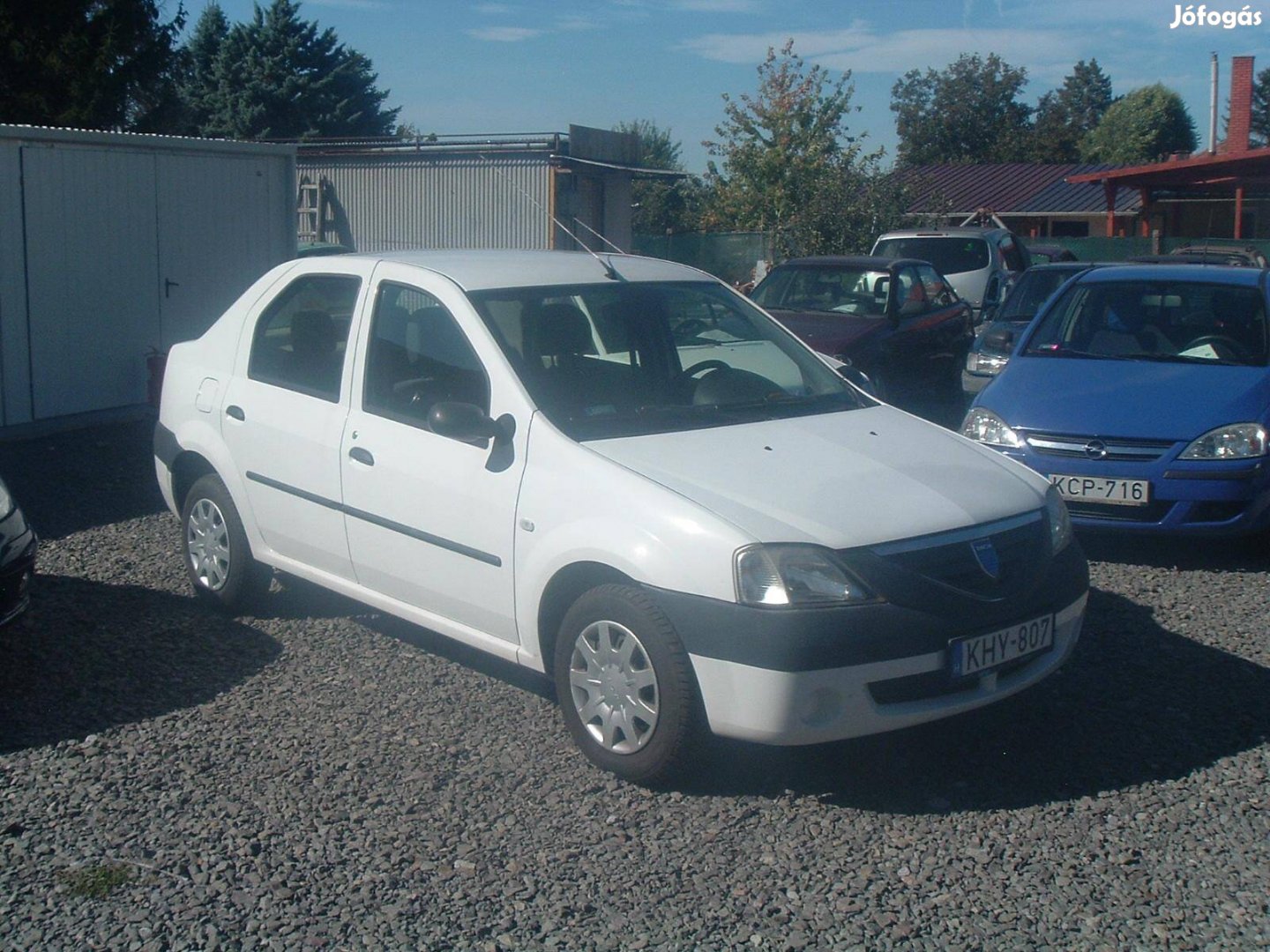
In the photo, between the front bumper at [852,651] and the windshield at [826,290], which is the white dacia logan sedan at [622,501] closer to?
the front bumper at [852,651]

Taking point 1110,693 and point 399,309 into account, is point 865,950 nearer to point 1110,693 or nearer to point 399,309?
point 1110,693

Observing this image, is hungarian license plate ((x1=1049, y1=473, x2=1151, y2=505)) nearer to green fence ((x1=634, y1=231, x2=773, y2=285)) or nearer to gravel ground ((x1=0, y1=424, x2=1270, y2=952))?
gravel ground ((x1=0, y1=424, x2=1270, y2=952))

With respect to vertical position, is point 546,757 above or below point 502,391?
below

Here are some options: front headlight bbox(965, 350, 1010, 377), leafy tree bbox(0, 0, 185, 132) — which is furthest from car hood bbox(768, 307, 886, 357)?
leafy tree bbox(0, 0, 185, 132)

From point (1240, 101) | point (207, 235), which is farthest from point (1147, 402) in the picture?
point (1240, 101)

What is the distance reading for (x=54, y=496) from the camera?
909 cm

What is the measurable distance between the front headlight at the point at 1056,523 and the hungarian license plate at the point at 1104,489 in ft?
7.30

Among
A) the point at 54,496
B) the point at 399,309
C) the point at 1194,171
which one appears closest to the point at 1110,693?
the point at 399,309

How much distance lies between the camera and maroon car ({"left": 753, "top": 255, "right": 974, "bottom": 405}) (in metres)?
11.4

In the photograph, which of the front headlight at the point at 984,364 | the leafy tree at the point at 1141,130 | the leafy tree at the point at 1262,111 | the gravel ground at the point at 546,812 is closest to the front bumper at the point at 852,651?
the gravel ground at the point at 546,812

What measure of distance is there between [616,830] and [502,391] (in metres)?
1.66

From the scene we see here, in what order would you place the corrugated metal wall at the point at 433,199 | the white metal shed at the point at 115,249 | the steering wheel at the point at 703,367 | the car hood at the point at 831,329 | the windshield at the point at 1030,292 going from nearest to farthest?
the steering wheel at the point at 703,367 → the white metal shed at the point at 115,249 → the car hood at the point at 831,329 → the windshield at the point at 1030,292 → the corrugated metal wall at the point at 433,199

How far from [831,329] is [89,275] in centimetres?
649

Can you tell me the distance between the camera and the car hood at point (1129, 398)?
7281 mm
